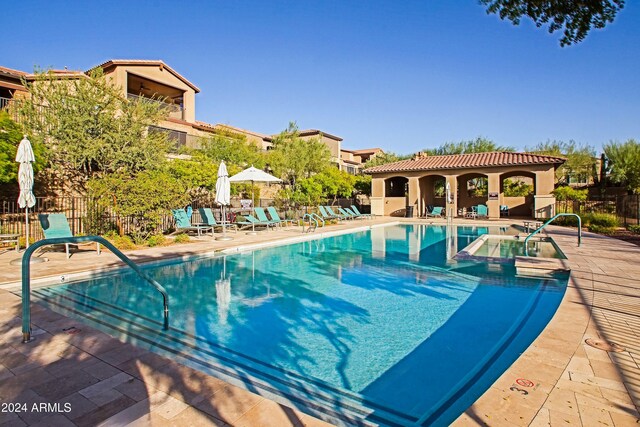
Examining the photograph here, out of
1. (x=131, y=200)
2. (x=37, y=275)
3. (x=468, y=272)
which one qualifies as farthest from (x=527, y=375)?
(x=131, y=200)

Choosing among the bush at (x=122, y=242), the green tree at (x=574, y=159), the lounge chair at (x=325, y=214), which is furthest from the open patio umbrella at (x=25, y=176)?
the green tree at (x=574, y=159)

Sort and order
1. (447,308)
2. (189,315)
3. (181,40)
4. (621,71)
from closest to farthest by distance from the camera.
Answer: (189,315)
(447,308)
(621,71)
(181,40)

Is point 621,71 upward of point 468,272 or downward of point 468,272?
upward

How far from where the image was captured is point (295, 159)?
2664 centimetres

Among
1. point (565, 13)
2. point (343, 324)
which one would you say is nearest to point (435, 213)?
point (565, 13)

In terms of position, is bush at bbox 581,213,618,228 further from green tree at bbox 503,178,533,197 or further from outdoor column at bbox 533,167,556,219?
green tree at bbox 503,178,533,197

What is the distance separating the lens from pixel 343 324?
512cm

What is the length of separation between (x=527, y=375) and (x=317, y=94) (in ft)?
81.9

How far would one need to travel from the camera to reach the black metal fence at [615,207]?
1732cm

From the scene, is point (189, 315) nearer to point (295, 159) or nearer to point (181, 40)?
point (181, 40)

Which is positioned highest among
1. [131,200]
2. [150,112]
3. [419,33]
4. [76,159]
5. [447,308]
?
[419,33]

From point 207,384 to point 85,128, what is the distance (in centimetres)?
1529

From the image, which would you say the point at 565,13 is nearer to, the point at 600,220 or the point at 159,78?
the point at 600,220

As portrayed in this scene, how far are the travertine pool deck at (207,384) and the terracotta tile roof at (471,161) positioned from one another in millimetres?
21541
